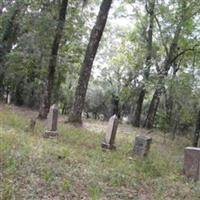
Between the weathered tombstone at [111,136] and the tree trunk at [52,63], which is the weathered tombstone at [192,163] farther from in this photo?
the tree trunk at [52,63]

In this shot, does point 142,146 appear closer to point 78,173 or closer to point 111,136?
point 111,136

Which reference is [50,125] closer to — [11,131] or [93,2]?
[11,131]

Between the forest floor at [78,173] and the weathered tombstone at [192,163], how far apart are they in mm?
231

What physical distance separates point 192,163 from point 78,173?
11.1 ft

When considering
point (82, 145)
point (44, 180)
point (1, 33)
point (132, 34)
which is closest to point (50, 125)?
point (82, 145)

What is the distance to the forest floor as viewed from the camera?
664 cm

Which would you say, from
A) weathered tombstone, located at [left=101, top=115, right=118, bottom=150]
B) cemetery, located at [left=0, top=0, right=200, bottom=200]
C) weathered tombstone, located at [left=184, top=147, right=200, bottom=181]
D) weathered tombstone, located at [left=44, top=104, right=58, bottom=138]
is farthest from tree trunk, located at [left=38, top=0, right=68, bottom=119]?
weathered tombstone, located at [left=184, top=147, right=200, bottom=181]

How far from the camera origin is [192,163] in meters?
9.50

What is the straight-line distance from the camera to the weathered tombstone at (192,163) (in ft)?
30.8

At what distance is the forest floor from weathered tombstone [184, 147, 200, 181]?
23cm

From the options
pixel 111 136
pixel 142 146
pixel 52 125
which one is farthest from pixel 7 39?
pixel 142 146

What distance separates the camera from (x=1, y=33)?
22.6 meters

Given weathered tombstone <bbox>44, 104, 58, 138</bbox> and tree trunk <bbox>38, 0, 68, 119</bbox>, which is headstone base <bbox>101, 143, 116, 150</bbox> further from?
tree trunk <bbox>38, 0, 68, 119</bbox>

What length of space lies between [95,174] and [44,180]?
142 centimetres
